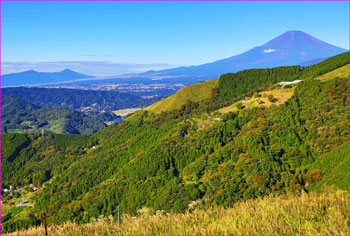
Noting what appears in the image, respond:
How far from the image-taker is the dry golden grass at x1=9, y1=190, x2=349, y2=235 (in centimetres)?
616

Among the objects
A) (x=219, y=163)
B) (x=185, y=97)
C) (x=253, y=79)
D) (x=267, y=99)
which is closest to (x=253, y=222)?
(x=219, y=163)

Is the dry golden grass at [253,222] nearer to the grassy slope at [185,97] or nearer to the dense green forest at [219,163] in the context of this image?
the dense green forest at [219,163]

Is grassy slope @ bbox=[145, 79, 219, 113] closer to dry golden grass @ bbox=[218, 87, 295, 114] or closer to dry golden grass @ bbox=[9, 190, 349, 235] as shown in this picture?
dry golden grass @ bbox=[218, 87, 295, 114]

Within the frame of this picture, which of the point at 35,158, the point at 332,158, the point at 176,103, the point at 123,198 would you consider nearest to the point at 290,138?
the point at 332,158

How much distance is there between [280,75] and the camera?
117m

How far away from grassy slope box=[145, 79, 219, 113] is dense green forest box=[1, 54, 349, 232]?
2955 centimetres

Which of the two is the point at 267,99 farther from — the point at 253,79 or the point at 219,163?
the point at 253,79

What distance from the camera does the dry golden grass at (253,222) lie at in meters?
6.16

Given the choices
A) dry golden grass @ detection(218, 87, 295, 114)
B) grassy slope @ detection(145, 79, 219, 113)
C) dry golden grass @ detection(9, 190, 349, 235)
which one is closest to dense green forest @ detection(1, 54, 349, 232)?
dry golden grass @ detection(218, 87, 295, 114)

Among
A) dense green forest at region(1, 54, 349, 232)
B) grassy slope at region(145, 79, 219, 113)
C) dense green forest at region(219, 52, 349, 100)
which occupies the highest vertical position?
dense green forest at region(219, 52, 349, 100)

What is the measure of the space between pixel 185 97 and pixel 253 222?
112m

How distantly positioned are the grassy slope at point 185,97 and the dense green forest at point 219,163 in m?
29.6

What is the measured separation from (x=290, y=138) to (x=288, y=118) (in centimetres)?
753

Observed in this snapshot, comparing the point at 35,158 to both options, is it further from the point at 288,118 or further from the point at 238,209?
the point at 238,209
